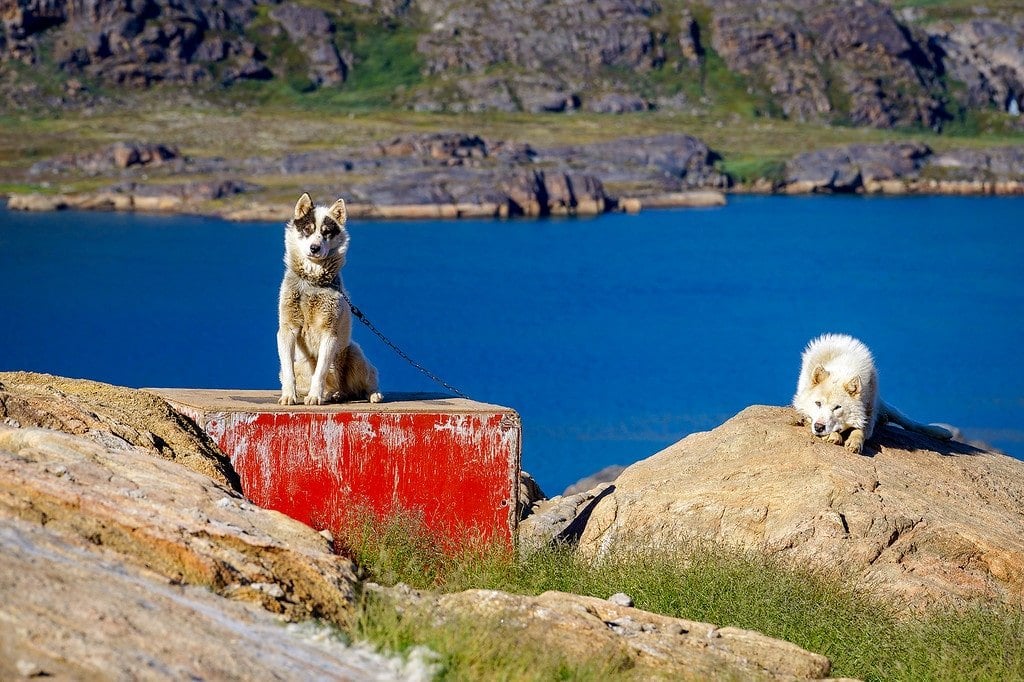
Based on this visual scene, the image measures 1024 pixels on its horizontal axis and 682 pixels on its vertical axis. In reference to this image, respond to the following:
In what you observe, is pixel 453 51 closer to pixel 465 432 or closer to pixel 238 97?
pixel 238 97

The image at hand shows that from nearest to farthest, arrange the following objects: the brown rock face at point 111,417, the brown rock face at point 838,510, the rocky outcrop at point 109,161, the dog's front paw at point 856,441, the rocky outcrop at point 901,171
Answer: the brown rock face at point 111,417 < the brown rock face at point 838,510 < the dog's front paw at point 856,441 < the rocky outcrop at point 109,161 < the rocky outcrop at point 901,171

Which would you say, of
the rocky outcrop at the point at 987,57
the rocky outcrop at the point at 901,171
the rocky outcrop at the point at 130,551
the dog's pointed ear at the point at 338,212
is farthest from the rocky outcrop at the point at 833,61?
the rocky outcrop at the point at 130,551

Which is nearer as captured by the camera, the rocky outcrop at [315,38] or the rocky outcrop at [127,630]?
the rocky outcrop at [127,630]

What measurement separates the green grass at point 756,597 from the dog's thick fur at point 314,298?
1309 millimetres

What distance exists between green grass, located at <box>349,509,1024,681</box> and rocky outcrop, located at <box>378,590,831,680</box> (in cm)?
25

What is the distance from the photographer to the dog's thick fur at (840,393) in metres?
10.9

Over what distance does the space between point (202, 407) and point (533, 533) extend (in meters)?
2.80

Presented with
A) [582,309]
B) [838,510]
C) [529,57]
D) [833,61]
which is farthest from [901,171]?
[838,510]

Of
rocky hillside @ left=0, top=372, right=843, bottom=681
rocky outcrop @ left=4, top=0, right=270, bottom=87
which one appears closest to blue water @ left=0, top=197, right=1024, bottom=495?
rocky hillside @ left=0, top=372, right=843, bottom=681

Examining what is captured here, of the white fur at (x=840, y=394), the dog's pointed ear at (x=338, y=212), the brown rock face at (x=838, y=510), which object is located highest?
the dog's pointed ear at (x=338, y=212)

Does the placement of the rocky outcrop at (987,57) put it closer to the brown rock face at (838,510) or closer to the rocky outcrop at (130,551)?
A: the brown rock face at (838,510)

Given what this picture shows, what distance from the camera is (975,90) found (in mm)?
141875

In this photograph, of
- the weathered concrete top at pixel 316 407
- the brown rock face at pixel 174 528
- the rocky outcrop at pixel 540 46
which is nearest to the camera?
the brown rock face at pixel 174 528

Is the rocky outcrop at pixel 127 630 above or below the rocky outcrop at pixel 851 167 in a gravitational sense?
above
